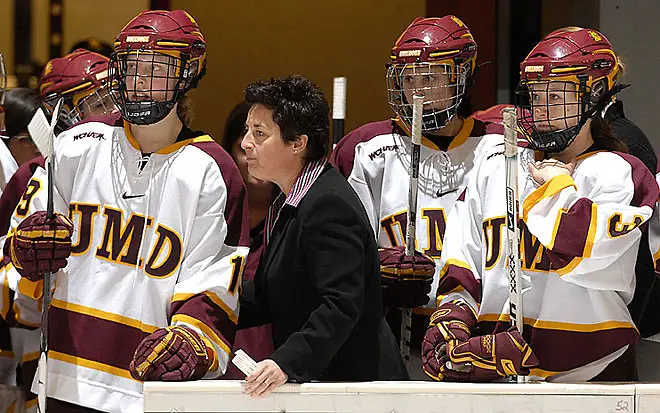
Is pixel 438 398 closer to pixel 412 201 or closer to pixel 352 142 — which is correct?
pixel 412 201

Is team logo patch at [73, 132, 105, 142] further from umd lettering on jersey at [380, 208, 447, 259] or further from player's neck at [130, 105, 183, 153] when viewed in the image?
umd lettering on jersey at [380, 208, 447, 259]

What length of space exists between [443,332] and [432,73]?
786 mm

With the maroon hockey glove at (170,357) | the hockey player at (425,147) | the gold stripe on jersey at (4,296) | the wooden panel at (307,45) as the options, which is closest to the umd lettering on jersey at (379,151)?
the hockey player at (425,147)

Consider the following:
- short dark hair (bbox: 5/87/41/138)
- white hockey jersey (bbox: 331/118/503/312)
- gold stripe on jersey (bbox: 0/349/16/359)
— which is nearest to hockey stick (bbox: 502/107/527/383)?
white hockey jersey (bbox: 331/118/503/312)

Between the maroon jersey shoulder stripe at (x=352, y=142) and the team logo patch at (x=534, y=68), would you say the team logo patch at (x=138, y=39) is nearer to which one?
the maroon jersey shoulder stripe at (x=352, y=142)

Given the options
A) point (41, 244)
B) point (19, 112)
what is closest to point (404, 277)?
point (41, 244)

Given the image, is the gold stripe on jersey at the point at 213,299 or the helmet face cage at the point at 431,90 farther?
the helmet face cage at the point at 431,90

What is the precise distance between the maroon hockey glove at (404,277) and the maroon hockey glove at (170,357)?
534mm

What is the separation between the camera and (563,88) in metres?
2.66

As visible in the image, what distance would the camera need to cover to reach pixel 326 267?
2.47m

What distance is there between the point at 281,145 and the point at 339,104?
0.78m

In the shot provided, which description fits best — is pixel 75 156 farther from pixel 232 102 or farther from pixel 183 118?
pixel 232 102

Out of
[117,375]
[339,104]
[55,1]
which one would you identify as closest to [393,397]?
[117,375]

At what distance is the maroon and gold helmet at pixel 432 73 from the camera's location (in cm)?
308
